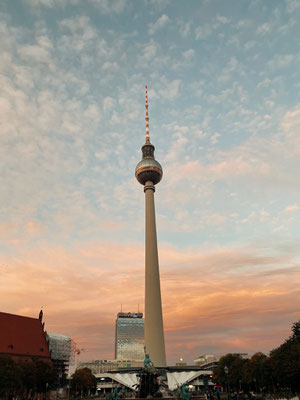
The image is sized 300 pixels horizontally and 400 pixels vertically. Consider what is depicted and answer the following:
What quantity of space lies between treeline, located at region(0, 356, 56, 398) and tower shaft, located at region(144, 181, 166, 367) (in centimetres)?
3615

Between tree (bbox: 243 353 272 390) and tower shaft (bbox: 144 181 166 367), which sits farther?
tower shaft (bbox: 144 181 166 367)

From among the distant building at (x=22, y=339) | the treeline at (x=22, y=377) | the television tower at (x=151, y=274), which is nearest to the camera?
the treeline at (x=22, y=377)

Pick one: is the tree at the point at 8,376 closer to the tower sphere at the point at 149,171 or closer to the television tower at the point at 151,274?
the television tower at the point at 151,274

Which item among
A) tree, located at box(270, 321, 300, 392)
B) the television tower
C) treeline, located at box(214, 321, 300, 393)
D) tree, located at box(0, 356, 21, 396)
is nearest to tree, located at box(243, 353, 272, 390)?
treeline, located at box(214, 321, 300, 393)

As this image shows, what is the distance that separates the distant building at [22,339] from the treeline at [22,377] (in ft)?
45.5

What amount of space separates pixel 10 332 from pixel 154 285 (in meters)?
46.6

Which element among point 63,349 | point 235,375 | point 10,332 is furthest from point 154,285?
point 63,349

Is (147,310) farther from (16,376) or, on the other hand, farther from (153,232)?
(16,376)

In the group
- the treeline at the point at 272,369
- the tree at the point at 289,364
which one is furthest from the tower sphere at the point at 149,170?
the tree at the point at 289,364

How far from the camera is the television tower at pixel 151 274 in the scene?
107 meters

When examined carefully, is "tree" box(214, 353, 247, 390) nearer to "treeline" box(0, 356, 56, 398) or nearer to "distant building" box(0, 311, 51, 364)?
"treeline" box(0, 356, 56, 398)

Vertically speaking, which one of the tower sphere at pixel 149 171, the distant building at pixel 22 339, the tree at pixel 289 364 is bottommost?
the tree at pixel 289 364

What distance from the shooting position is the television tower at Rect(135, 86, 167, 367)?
107250 millimetres

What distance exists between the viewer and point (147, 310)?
111500 millimetres
